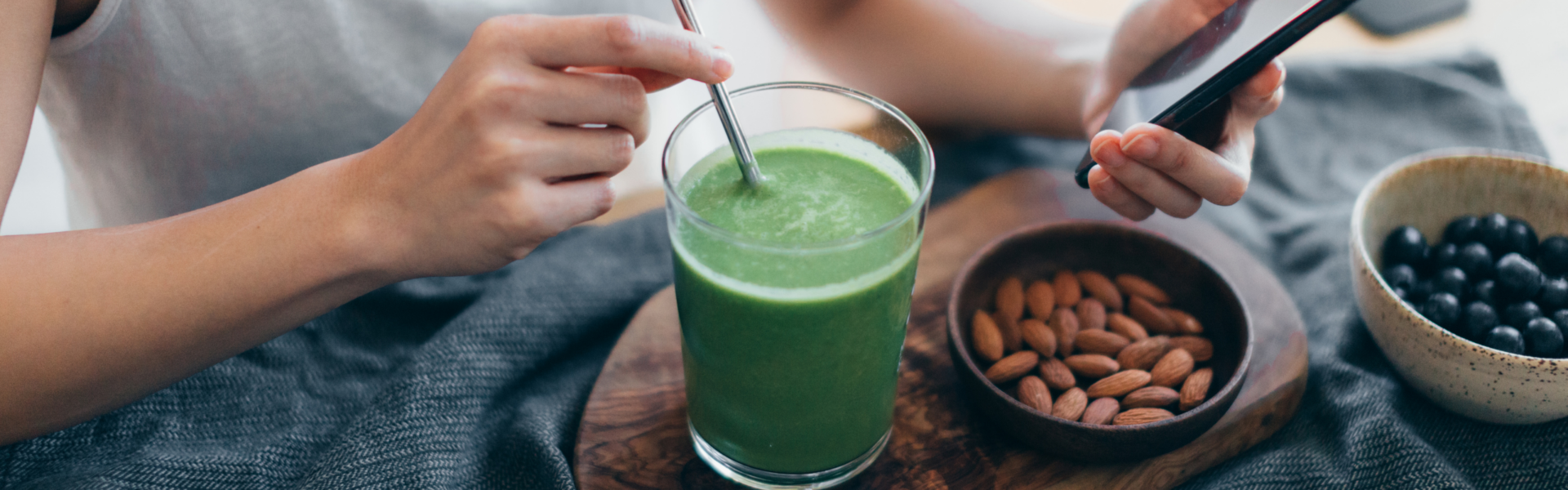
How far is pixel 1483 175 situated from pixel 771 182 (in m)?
0.76

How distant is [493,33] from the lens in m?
0.57

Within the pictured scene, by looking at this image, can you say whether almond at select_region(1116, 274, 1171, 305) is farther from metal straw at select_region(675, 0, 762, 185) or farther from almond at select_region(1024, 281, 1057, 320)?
metal straw at select_region(675, 0, 762, 185)

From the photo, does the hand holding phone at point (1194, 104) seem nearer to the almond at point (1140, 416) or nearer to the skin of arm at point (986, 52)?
the skin of arm at point (986, 52)

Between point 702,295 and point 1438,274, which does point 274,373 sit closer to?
point 702,295

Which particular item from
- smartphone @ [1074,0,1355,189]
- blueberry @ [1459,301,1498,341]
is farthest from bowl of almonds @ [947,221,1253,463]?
blueberry @ [1459,301,1498,341]

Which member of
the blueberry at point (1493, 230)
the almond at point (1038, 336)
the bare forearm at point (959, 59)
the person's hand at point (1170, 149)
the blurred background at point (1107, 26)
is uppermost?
the person's hand at point (1170, 149)

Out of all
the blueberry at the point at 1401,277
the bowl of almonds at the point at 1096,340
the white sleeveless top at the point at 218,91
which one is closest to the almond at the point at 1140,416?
the bowl of almonds at the point at 1096,340

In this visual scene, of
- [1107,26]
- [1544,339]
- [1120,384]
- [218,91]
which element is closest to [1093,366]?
[1120,384]

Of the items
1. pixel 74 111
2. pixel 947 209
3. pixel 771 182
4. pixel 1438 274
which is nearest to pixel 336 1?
pixel 74 111

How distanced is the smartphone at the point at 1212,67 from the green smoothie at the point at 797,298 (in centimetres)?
25

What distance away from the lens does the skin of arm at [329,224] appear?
1.88ft

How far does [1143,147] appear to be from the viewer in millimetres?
716

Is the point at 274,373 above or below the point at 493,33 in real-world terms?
below

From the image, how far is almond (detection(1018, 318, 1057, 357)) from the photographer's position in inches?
32.1
